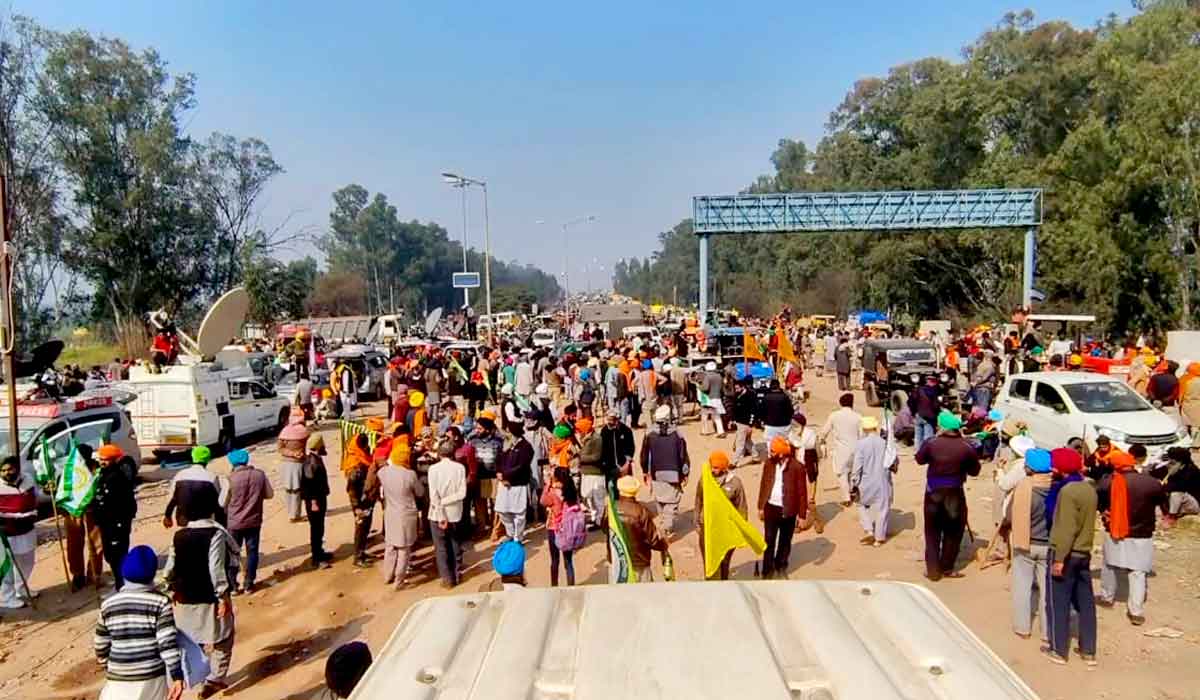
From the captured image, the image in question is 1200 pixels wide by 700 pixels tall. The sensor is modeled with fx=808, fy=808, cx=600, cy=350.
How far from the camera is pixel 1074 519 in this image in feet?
20.1

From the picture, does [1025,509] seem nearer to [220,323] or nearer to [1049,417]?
[1049,417]

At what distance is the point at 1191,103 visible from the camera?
94.0 ft

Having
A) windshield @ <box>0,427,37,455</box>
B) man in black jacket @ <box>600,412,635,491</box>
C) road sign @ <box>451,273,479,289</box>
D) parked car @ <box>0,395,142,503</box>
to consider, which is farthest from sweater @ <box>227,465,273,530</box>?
road sign @ <box>451,273,479,289</box>

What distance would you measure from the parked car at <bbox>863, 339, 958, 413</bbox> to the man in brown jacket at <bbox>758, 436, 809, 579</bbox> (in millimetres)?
9300

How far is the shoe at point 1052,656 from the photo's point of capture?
252 inches

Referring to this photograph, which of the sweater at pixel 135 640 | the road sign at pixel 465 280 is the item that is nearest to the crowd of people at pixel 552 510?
the sweater at pixel 135 640

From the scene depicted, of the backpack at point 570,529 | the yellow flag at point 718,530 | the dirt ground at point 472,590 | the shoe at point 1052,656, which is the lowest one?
the dirt ground at point 472,590

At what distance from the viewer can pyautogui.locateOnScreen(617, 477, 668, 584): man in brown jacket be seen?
668cm

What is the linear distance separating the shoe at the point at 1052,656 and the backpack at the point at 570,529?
4.01 metres

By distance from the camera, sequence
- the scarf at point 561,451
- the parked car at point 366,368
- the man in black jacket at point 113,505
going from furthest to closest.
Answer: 1. the parked car at point 366,368
2. the scarf at point 561,451
3. the man in black jacket at point 113,505

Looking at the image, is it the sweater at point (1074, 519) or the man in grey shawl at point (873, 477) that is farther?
the man in grey shawl at point (873, 477)

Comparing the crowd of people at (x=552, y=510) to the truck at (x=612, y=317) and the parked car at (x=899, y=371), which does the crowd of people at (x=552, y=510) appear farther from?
the truck at (x=612, y=317)

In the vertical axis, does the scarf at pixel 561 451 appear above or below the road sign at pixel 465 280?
below

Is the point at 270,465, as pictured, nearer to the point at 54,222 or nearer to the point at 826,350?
the point at 826,350
